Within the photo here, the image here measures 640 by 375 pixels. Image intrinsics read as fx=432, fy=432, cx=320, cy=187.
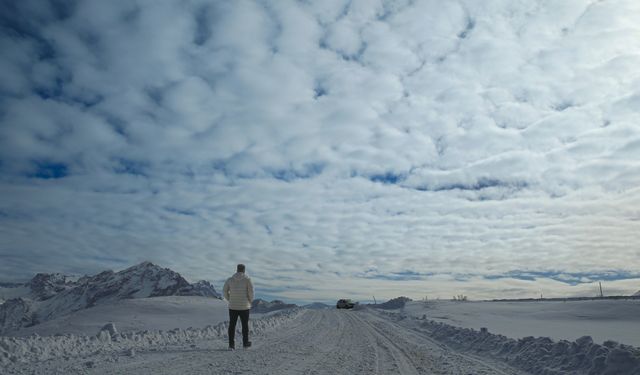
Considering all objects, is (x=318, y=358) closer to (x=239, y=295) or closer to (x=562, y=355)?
(x=239, y=295)

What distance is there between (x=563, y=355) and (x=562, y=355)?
42 millimetres

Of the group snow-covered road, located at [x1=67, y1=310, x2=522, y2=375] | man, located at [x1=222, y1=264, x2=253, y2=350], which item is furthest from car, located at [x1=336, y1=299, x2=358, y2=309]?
man, located at [x1=222, y1=264, x2=253, y2=350]

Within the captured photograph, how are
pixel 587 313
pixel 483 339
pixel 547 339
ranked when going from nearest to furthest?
pixel 547 339
pixel 483 339
pixel 587 313

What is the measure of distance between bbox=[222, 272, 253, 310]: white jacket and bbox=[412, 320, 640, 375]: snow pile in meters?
6.39

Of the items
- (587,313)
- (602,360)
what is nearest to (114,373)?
(602,360)

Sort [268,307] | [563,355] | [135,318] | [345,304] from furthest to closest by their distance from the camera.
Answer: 1. [268,307]
2. [345,304]
3. [135,318]
4. [563,355]

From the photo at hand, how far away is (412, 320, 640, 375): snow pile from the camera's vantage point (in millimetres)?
7508

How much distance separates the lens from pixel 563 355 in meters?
9.09

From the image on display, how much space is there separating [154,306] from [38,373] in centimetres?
4955

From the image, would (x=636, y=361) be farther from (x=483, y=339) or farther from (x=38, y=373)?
(x=38, y=373)

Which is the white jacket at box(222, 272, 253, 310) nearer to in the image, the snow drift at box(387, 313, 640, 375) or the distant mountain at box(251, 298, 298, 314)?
the snow drift at box(387, 313, 640, 375)

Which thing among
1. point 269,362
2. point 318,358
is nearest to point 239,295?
point 318,358

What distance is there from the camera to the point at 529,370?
29.0ft

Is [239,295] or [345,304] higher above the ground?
[239,295]
